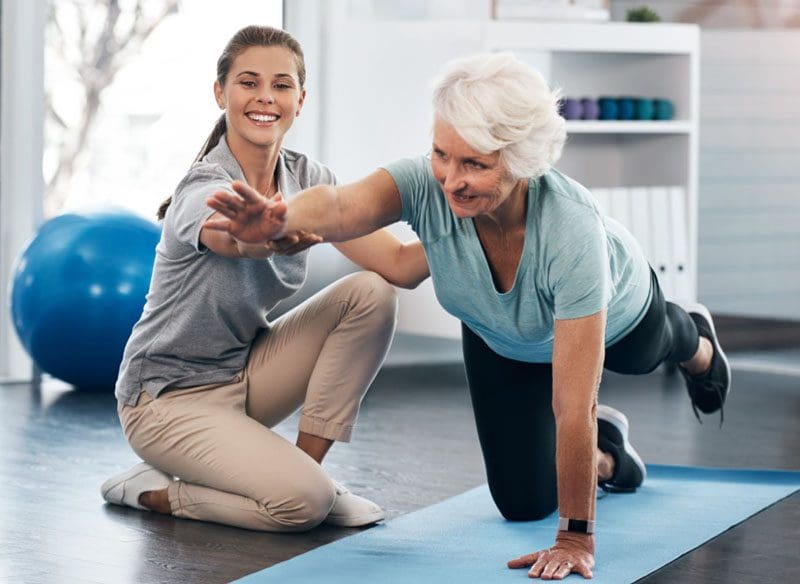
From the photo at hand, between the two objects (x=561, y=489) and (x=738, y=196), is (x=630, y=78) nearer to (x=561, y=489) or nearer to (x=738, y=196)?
(x=738, y=196)

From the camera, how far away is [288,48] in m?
2.71

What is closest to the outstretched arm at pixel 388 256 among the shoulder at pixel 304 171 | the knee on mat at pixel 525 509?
the shoulder at pixel 304 171

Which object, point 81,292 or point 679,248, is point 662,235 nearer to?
point 679,248

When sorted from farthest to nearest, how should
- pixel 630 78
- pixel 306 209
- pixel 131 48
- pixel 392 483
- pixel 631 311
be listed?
pixel 630 78, pixel 131 48, pixel 392 483, pixel 631 311, pixel 306 209

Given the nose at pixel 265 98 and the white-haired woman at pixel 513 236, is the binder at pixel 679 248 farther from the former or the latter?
the nose at pixel 265 98

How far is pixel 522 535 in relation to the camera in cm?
268

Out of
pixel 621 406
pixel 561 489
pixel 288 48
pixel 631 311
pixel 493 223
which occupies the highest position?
pixel 288 48

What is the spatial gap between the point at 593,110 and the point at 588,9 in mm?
379

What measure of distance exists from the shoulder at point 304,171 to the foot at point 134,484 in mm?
702

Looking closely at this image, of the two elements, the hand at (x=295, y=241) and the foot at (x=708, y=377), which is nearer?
the hand at (x=295, y=241)

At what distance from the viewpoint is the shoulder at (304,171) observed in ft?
9.12

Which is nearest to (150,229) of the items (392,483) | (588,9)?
(392,483)

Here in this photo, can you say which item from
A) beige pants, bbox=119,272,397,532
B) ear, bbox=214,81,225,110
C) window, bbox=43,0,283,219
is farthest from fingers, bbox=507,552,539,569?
window, bbox=43,0,283,219

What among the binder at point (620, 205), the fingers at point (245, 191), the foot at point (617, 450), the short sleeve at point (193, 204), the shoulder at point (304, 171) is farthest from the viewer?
the binder at point (620, 205)
